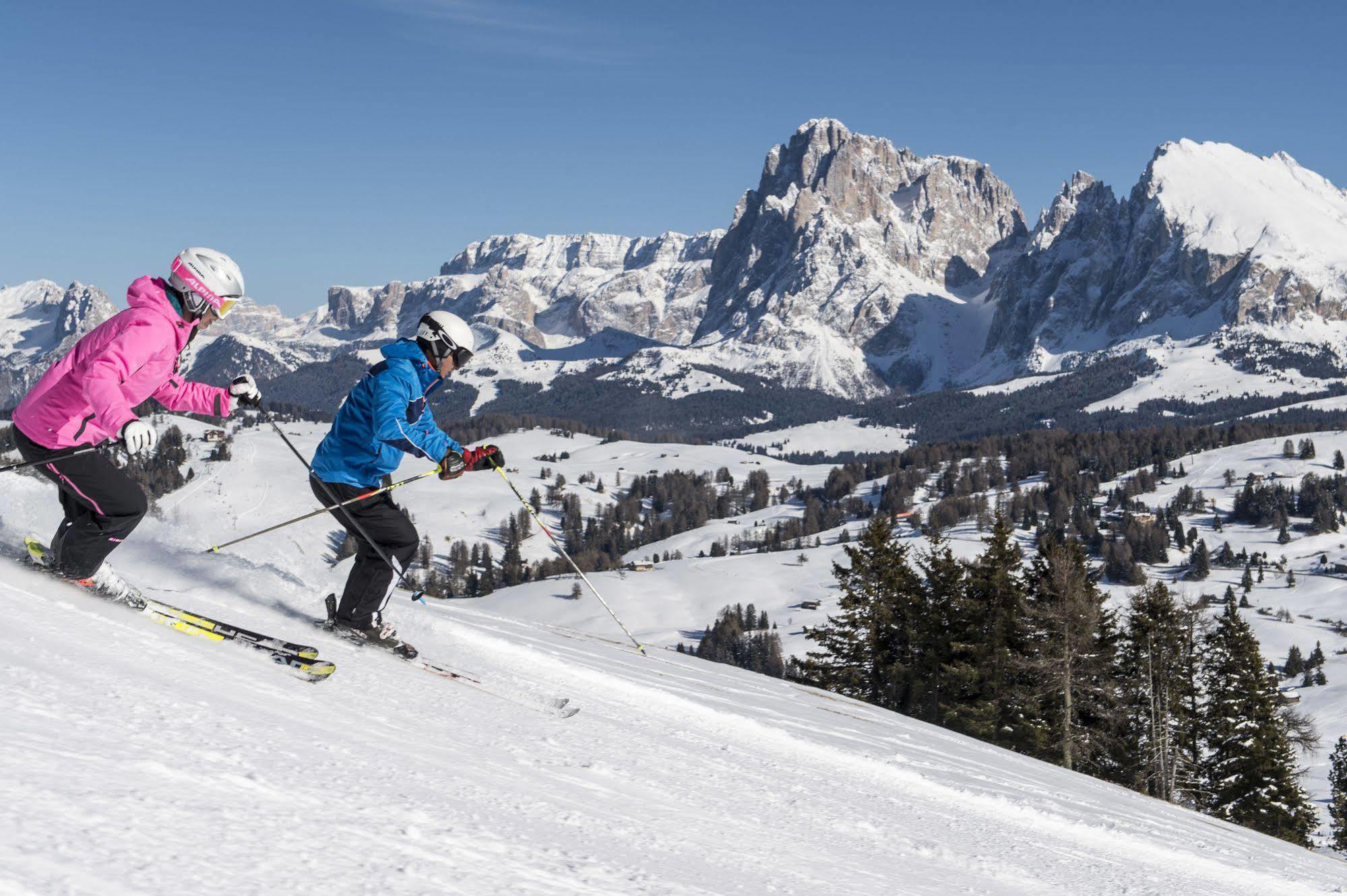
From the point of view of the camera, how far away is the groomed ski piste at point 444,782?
3.57 metres

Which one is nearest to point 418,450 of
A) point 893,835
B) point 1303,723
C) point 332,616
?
point 332,616

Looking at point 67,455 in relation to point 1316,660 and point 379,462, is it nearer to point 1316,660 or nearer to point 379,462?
point 379,462

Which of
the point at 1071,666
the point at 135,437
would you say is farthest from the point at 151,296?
the point at 1071,666

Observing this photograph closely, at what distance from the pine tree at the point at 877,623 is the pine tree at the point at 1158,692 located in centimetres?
878

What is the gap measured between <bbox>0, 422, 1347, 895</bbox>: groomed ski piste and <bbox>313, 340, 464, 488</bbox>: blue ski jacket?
1.48 metres

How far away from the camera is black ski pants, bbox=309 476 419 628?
9102mm

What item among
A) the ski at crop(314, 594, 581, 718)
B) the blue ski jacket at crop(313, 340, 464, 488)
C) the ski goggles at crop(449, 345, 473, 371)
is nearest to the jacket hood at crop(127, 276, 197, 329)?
the blue ski jacket at crop(313, 340, 464, 488)

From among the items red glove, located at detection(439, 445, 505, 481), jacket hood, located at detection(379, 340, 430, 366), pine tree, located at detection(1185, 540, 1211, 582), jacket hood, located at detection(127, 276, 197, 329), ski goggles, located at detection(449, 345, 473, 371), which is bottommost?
red glove, located at detection(439, 445, 505, 481)

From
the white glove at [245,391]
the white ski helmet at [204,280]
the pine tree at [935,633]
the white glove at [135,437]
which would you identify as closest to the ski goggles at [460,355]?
the white glove at [245,391]

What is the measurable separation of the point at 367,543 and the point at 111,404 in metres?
2.59

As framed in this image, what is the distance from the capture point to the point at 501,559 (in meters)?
189

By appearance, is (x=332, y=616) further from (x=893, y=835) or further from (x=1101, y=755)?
(x=1101, y=755)

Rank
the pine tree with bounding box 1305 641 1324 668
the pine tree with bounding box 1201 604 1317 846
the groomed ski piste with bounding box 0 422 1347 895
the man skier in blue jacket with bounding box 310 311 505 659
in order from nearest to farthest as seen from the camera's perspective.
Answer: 1. the groomed ski piste with bounding box 0 422 1347 895
2. the man skier in blue jacket with bounding box 310 311 505 659
3. the pine tree with bounding box 1201 604 1317 846
4. the pine tree with bounding box 1305 641 1324 668

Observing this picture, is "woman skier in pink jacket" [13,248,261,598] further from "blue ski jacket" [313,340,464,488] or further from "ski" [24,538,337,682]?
"blue ski jacket" [313,340,464,488]
